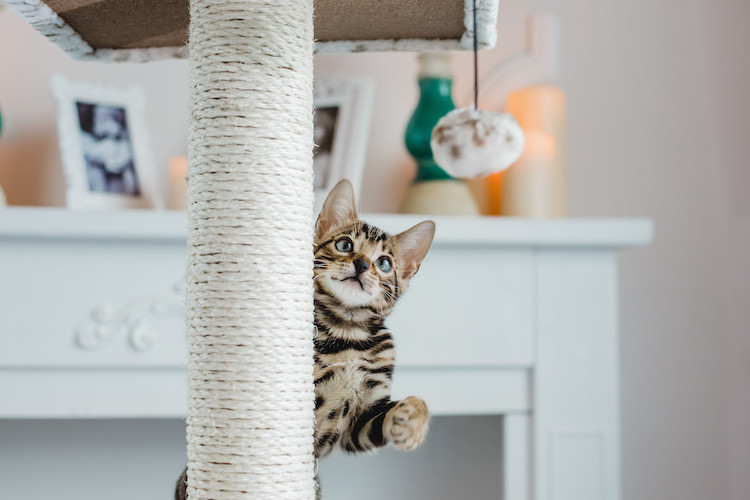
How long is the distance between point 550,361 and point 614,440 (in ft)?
0.54

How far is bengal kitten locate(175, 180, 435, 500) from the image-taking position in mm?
460

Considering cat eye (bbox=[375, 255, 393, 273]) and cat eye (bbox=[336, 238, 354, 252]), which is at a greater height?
cat eye (bbox=[336, 238, 354, 252])

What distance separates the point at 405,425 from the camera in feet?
1.40

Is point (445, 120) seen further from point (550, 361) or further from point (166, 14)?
point (550, 361)

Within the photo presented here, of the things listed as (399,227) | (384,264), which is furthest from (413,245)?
(399,227)

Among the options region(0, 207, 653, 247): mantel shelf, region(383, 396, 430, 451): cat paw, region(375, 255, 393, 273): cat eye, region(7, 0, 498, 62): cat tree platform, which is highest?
region(7, 0, 498, 62): cat tree platform

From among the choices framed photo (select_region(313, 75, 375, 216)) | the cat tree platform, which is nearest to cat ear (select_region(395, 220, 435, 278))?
the cat tree platform

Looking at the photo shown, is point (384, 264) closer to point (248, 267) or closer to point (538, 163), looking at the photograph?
point (248, 267)

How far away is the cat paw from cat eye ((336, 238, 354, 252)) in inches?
4.5

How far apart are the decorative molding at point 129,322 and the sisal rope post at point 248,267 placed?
0.50 m

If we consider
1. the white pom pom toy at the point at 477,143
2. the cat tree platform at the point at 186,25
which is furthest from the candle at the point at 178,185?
the white pom pom toy at the point at 477,143

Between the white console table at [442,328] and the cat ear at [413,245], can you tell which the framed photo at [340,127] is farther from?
the cat ear at [413,245]

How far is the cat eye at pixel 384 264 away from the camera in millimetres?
465

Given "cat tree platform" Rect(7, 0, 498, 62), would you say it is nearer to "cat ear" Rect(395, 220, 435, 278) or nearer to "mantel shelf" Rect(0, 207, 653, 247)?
"cat ear" Rect(395, 220, 435, 278)
